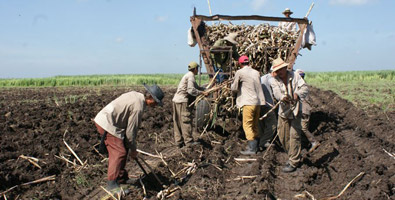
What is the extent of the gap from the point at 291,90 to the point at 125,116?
2.47 metres

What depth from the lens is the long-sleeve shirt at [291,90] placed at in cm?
579

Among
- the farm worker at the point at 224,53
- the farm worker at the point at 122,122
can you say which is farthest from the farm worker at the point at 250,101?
the farm worker at the point at 122,122

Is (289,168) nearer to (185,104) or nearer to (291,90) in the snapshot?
(291,90)

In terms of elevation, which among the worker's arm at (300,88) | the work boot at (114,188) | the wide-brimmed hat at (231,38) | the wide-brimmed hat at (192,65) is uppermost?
the wide-brimmed hat at (231,38)

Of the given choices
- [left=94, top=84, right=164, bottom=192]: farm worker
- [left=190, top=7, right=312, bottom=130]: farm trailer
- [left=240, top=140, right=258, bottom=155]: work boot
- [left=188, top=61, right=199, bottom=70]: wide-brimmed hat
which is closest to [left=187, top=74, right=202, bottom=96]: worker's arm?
[left=188, top=61, right=199, bottom=70]: wide-brimmed hat

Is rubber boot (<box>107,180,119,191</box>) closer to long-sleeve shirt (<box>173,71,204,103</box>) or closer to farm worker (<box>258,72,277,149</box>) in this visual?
long-sleeve shirt (<box>173,71,204,103</box>)

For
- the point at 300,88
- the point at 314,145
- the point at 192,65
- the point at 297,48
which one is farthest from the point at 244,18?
the point at 314,145

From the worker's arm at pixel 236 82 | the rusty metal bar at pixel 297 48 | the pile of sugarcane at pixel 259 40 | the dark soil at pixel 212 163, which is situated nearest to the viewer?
the dark soil at pixel 212 163

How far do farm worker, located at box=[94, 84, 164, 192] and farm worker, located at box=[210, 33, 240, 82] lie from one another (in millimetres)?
3212

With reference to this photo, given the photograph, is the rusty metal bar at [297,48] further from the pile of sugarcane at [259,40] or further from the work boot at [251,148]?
the work boot at [251,148]

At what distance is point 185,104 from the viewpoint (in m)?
7.58

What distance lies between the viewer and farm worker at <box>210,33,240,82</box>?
26.1 ft

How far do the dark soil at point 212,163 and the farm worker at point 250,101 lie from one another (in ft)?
0.96

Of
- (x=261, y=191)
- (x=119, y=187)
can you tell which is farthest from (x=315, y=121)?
(x=119, y=187)
